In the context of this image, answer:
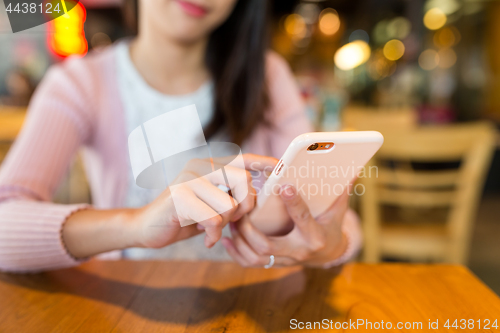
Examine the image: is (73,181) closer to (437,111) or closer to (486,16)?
(437,111)

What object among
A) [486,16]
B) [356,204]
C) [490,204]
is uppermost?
[486,16]

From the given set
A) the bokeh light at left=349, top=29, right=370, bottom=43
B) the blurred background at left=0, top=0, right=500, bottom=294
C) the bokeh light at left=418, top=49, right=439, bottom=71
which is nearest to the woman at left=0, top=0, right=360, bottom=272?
the blurred background at left=0, top=0, right=500, bottom=294

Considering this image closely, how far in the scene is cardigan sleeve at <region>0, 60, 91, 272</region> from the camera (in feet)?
1.41

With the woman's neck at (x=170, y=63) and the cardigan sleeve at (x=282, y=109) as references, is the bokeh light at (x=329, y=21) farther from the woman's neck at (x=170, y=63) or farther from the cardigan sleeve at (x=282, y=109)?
the woman's neck at (x=170, y=63)

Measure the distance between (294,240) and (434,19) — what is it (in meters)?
3.57

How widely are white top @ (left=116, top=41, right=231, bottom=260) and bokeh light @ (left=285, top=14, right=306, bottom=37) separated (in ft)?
15.7

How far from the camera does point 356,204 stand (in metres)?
1.70

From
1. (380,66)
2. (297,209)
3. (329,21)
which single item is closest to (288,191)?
(297,209)

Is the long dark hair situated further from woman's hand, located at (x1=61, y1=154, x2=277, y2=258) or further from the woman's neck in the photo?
woman's hand, located at (x1=61, y1=154, x2=277, y2=258)

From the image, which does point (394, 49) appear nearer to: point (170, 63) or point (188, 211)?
point (170, 63)

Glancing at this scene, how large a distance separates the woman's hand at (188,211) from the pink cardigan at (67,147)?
Answer: 0.29 feet

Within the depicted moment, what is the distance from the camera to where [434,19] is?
3264mm

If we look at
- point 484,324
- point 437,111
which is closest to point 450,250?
point 484,324

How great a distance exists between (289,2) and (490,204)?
3798mm
